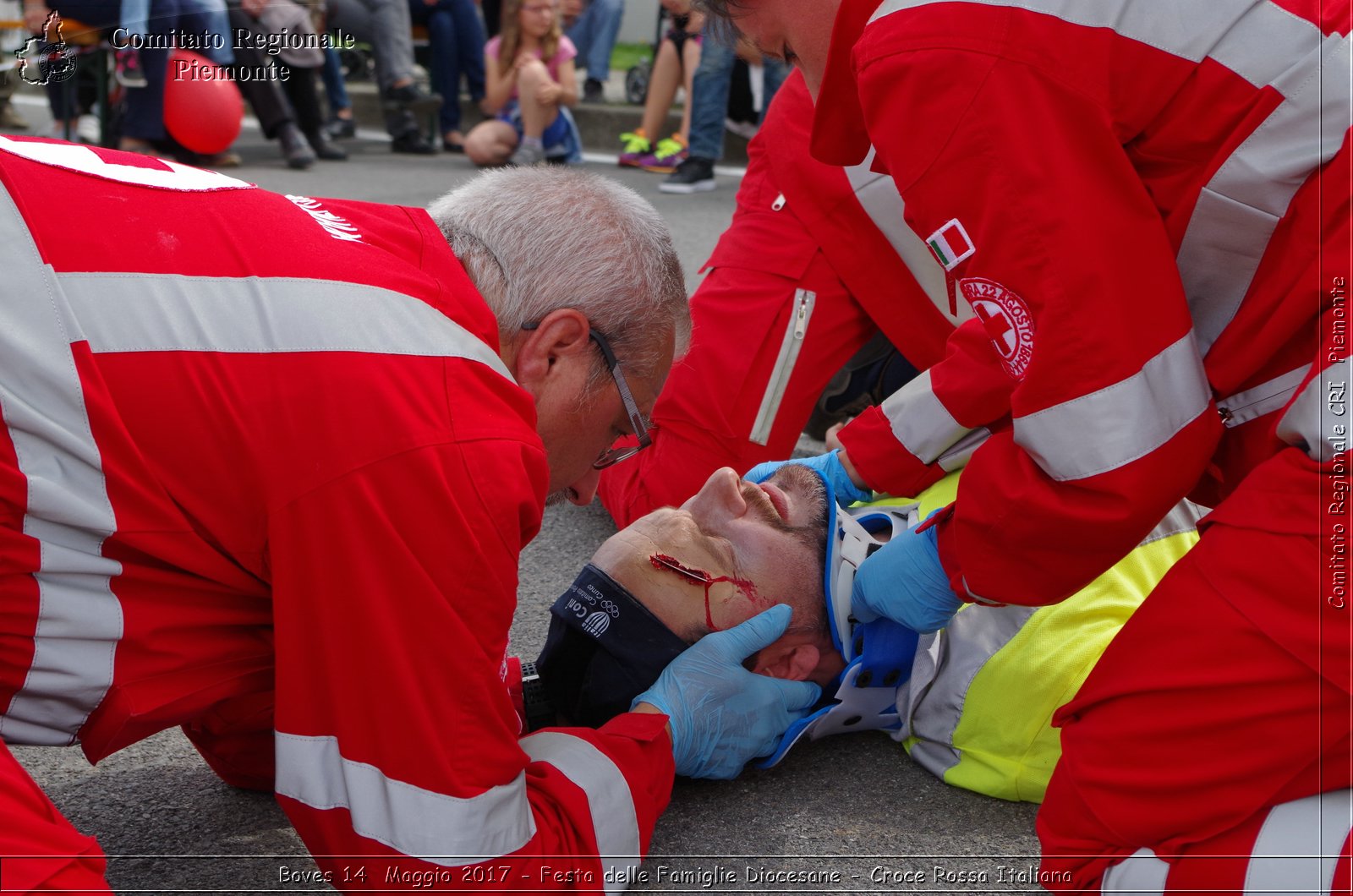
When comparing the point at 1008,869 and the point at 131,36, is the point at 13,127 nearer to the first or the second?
the point at 131,36

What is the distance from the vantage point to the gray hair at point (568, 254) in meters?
1.66

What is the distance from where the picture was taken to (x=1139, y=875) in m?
1.60

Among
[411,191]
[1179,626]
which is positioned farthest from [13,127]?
[1179,626]

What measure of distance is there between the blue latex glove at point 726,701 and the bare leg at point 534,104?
6491mm

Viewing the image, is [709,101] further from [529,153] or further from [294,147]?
[294,147]

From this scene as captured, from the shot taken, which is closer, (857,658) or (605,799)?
(605,799)

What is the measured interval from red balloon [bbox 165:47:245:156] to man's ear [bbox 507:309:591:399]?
Answer: 583cm

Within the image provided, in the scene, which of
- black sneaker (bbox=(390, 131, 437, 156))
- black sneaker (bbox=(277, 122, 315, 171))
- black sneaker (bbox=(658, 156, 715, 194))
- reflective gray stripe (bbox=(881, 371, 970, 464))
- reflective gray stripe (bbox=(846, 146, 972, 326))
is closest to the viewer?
reflective gray stripe (bbox=(881, 371, 970, 464))

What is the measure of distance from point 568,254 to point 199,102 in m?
5.90

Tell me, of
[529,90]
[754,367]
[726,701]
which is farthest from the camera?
[529,90]

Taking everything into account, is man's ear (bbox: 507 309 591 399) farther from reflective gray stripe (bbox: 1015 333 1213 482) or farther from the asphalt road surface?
reflective gray stripe (bbox: 1015 333 1213 482)

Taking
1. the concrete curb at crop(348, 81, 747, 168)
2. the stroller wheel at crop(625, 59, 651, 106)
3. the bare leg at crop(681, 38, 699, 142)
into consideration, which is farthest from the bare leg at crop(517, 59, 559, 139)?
the stroller wheel at crop(625, 59, 651, 106)

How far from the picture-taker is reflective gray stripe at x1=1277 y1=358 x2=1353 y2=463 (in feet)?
4.82

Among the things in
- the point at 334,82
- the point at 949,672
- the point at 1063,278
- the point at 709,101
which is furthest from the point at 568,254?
the point at 334,82
